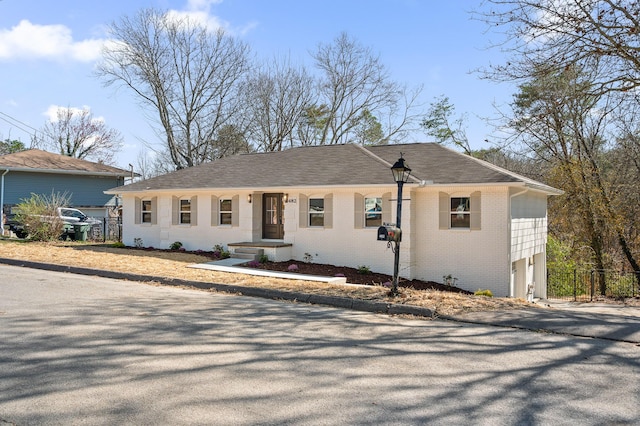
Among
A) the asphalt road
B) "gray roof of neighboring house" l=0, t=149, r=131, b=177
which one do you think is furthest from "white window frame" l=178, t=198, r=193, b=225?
"gray roof of neighboring house" l=0, t=149, r=131, b=177

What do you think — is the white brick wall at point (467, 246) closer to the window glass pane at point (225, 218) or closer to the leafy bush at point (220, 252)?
the leafy bush at point (220, 252)

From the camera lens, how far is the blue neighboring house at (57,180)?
27312mm

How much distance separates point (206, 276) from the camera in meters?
12.1

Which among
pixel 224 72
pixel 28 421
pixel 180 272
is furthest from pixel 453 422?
pixel 224 72

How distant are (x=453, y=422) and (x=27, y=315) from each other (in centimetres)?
651

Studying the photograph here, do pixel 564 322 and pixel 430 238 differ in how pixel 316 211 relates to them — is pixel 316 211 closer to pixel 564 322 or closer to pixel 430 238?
pixel 430 238

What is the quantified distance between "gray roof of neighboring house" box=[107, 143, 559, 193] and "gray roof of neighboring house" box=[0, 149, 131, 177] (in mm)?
10221

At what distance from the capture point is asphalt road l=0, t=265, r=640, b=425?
411 centimetres

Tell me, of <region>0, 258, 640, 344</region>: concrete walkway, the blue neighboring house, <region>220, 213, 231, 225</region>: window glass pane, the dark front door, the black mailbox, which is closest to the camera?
<region>0, 258, 640, 344</region>: concrete walkway

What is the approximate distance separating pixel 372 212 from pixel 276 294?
6272mm

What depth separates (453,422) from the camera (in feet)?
13.1

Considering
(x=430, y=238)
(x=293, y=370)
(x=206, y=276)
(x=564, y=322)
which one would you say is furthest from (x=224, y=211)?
(x=293, y=370)

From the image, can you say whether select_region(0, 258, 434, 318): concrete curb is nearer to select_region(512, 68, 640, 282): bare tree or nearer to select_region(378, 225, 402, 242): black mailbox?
select_region(378, 225, 402, 242): black mailbox

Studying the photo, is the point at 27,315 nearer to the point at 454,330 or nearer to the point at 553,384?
the point at 454,330
